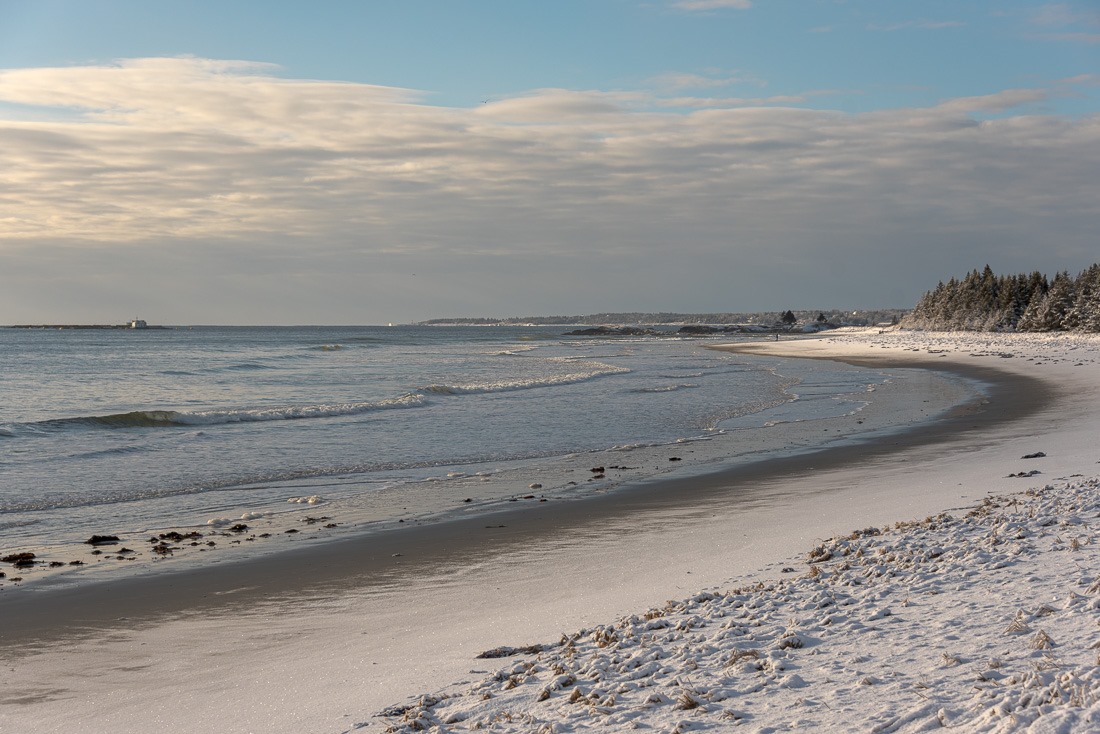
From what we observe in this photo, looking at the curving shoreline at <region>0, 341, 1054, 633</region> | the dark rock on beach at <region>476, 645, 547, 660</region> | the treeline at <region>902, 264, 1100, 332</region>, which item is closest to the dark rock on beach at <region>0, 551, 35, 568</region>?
the curving shoreline at <region>0, 341, 1054, 633</region>

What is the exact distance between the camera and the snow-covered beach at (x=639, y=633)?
5.01 meters

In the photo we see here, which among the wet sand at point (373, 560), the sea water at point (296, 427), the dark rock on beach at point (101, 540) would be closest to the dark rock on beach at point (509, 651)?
the wet sand at point (373, 560)

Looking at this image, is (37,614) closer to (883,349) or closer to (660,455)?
(660,455)

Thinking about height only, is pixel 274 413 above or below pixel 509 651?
above

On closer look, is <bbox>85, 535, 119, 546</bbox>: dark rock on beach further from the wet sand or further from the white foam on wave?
the white foam on wave

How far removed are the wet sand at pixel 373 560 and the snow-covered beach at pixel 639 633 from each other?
51 mm

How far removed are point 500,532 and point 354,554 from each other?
1.99 metres

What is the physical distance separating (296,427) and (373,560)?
16008mm

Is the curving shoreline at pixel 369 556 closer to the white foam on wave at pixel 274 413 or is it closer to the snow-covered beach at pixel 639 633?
the snow-covered beach at pixel 639 633

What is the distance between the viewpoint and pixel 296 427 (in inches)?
1001

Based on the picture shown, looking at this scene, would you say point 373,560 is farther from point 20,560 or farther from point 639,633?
point 639,633

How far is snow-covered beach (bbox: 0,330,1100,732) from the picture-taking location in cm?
501

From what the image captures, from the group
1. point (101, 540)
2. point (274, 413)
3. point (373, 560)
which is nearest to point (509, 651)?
point (373, 560)

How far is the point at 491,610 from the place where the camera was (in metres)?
8.00
